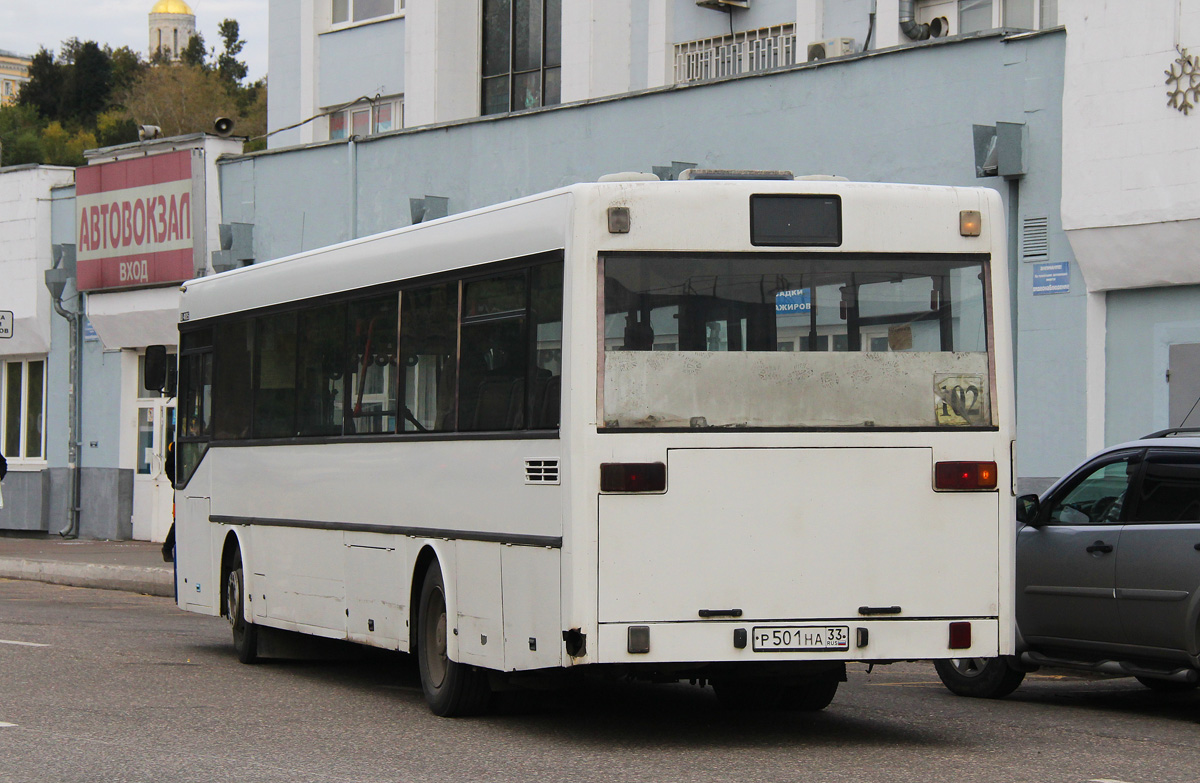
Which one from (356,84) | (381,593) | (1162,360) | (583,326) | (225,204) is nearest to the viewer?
(583,326)

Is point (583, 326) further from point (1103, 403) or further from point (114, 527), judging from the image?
point (114, 527)

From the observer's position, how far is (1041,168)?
54.1 ft

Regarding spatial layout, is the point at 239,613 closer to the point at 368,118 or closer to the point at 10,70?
the point at 368,118

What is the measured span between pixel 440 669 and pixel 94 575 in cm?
1313

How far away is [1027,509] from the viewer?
446 inches

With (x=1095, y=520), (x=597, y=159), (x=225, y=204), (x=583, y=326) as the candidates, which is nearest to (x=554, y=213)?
(x=583, y=326)

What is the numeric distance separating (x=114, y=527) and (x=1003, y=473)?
72.7ft

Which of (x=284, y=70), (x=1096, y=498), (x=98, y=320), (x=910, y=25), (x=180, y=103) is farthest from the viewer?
(x=180, y=103)

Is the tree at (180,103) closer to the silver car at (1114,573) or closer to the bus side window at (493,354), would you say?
the silver car at (1114,573)

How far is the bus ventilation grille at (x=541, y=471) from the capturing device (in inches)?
346

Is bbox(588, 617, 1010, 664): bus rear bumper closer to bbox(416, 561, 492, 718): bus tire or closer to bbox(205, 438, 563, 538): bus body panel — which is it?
bbox(205, 438, 563, 538): bus body panel

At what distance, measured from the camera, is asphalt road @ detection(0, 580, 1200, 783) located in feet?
26.6

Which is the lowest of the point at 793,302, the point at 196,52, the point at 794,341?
the point at 794,341

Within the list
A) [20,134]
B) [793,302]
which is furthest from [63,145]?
[793,302]
